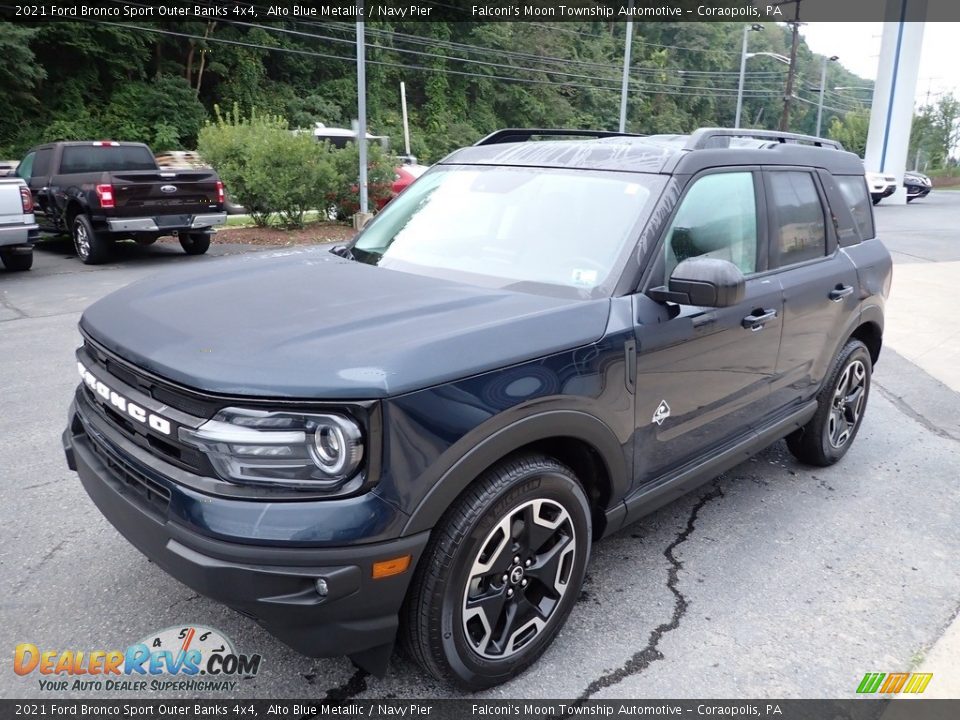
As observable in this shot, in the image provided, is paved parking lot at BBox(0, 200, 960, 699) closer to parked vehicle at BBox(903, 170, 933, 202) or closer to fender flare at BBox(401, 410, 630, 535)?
fender flare at BBox(401, 410, 630, 535)

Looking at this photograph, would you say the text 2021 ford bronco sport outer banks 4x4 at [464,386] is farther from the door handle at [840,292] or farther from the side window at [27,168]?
the side window at [27,168]

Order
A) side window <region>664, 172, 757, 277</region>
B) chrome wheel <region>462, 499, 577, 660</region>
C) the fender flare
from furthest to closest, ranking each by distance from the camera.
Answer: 1. side window <region>664, 172, 757, 277</region>
2. chrome wheel <region>462, 499, 577, 660</region>
3. the fender flare

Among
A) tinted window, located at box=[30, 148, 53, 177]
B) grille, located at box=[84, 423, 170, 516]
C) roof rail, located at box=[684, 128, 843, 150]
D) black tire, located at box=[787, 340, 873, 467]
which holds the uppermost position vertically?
roof rail, located at box=[684, 128, 843, 150]

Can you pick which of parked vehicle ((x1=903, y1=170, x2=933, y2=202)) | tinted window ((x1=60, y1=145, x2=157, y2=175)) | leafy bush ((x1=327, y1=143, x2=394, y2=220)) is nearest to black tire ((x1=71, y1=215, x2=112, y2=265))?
tinted window ((x1=60, y1=145, x2=157, y2=175))

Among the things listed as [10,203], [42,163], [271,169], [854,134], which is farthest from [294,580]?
[854,134]

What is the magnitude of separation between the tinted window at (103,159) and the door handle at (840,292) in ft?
40.7

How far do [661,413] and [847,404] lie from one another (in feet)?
7.24

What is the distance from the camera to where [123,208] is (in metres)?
11.4

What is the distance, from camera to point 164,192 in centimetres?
1166

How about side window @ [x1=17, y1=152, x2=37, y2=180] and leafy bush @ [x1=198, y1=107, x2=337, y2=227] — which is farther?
leafy bush @ [x1=198, y1=107, x2=337, y2=227]

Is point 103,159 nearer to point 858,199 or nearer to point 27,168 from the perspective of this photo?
point 27,168

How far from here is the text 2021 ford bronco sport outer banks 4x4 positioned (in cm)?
204

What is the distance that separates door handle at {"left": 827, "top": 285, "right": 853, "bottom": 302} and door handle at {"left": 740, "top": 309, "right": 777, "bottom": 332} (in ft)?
2.34

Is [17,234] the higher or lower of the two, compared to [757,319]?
lower
